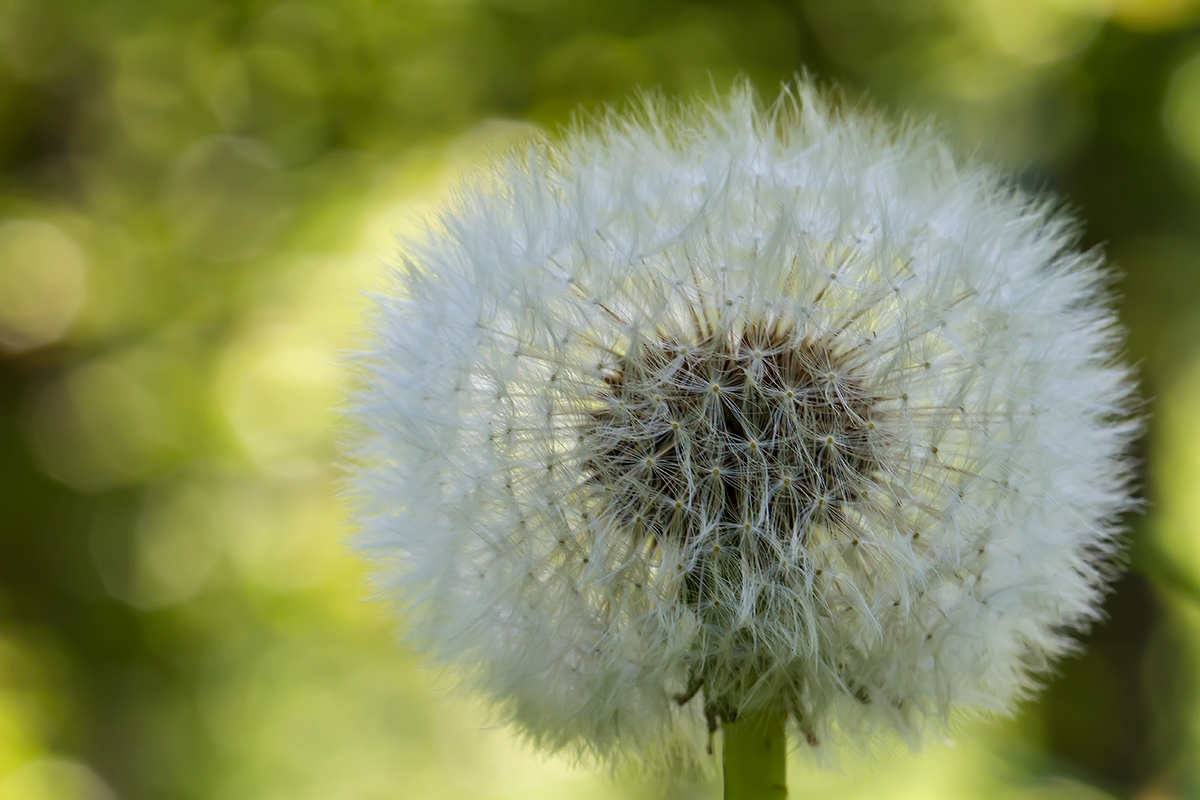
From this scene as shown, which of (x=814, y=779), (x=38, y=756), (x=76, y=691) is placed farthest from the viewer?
(x=76, y=691)

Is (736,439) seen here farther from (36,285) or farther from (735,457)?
(36,285)

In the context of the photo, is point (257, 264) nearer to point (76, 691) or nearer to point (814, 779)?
point (76, 691)

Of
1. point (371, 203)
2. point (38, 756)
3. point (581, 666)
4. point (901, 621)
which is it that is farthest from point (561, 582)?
point (38, 756)

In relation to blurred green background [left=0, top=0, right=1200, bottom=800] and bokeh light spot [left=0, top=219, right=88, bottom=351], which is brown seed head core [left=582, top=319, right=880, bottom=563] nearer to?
blurred green background [left=0, top=0, right=1200, bottom=800]

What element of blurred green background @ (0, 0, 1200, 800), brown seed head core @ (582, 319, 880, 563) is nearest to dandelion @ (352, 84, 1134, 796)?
brown seed head core @ (582, 319, 880, 563)

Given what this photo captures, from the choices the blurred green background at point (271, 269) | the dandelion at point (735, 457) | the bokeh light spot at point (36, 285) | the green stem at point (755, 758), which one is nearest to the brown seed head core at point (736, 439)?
the dandelion at point (735, 457)

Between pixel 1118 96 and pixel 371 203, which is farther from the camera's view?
pixel 371 203
